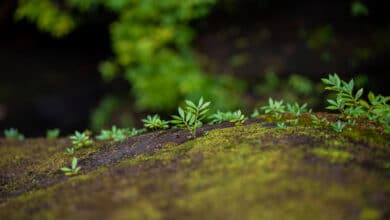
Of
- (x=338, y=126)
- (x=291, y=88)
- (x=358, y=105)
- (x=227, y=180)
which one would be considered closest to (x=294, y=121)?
A: (x=338, y=126)

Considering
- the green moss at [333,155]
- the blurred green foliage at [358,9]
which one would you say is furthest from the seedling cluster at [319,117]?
the blurred green foliage at [358,9]

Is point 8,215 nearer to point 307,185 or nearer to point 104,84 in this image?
point 307,185

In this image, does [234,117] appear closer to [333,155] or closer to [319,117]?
[319,117]

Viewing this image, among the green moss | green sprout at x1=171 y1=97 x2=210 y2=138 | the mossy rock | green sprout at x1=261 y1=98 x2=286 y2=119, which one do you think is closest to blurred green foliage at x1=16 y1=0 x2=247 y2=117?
green sprout at x1=261 y1=98 x2=286 y2=119

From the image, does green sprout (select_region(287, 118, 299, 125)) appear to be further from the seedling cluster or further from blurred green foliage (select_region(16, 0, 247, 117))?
blurred green foliage (select_region(16, 0, 247, 117))

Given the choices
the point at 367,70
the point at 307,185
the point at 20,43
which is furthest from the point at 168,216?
the point at 20,43

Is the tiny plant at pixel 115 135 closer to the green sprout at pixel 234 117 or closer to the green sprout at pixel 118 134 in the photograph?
the green sprout at pixel 118 134
